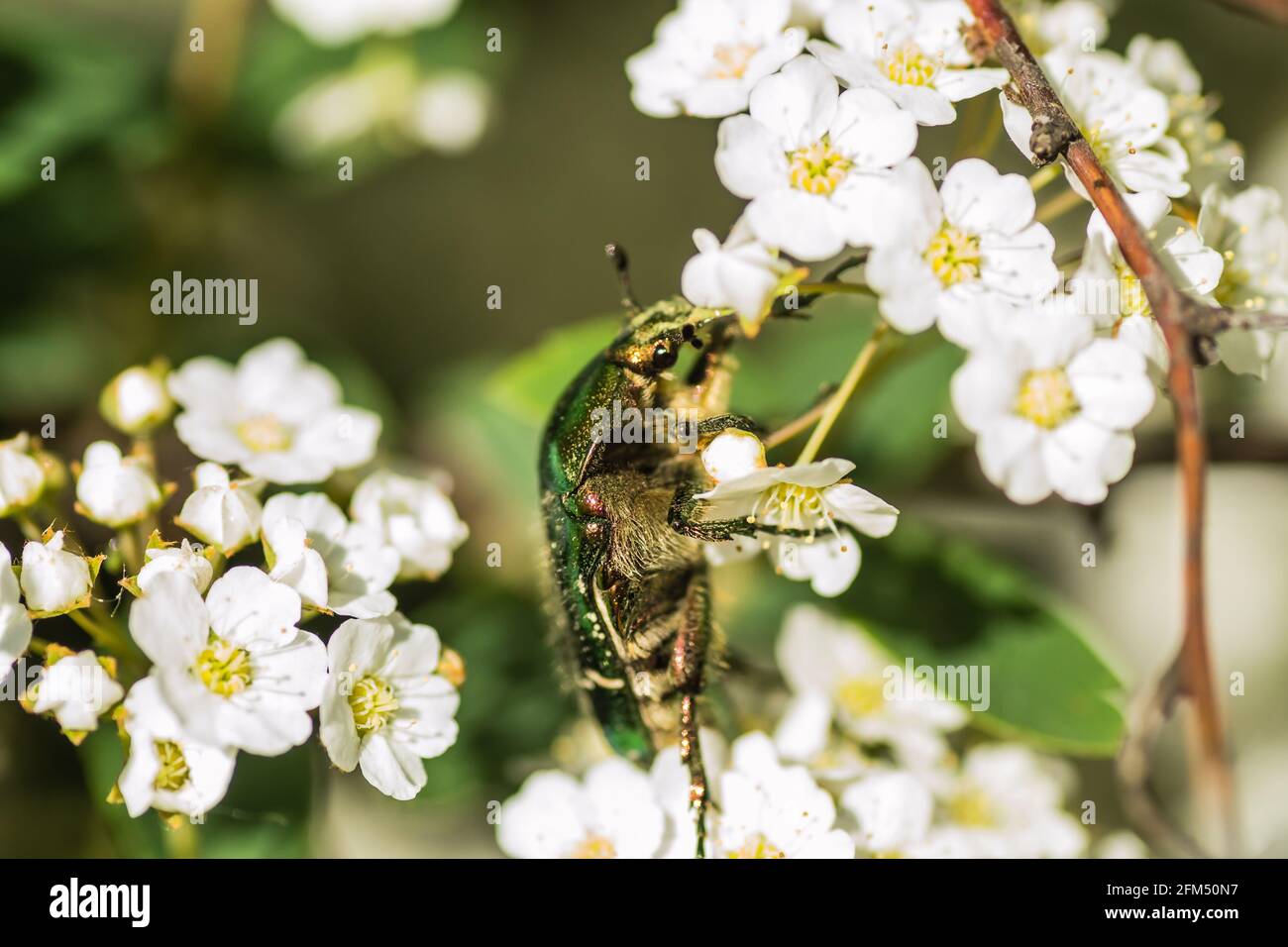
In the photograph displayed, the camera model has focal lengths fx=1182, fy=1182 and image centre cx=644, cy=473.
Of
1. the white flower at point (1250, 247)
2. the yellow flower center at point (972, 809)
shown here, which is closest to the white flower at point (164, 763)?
the yellow flower center at point (972, 809)

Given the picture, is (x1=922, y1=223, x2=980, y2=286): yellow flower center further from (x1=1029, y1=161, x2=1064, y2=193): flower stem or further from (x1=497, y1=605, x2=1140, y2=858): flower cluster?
(x1=497, y1=605, x2=1140, y2=858): flower cluster

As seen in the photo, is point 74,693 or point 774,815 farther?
point 774,815

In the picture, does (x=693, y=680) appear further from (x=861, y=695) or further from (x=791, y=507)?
(x=861, y=695)

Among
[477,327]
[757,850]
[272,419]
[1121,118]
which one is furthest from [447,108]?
[757,850]

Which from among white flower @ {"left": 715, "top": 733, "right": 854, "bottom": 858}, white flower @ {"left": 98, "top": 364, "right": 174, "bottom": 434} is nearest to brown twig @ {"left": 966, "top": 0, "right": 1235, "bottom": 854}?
white flower @ {"left": 715, "top": 733, "right": 854, "bottom": 858}

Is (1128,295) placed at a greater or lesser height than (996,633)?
greater
